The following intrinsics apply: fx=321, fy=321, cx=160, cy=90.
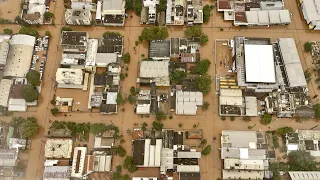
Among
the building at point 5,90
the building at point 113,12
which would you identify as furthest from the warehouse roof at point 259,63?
the building at point 5,90

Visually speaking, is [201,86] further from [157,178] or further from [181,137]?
[157,178]

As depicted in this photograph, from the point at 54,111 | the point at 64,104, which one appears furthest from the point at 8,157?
the point at 64,104

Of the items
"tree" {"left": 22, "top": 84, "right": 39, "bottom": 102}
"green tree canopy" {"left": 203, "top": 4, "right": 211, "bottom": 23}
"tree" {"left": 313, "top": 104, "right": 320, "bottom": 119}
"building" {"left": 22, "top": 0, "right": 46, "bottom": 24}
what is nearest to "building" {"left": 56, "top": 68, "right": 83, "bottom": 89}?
"tree" {"left": 22, "top": 84, "right": 39, "bottom": 102}

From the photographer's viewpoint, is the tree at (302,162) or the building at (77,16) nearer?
the tree at (302,162)

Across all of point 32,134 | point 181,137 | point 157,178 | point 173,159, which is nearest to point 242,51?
point 181,137

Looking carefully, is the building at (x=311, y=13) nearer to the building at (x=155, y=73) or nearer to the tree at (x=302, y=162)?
the tree at (x=302, y=162)

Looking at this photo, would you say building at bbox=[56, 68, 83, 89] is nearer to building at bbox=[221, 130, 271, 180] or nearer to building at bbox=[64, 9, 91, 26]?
building at bbox=[64, 9, 91, 26]
